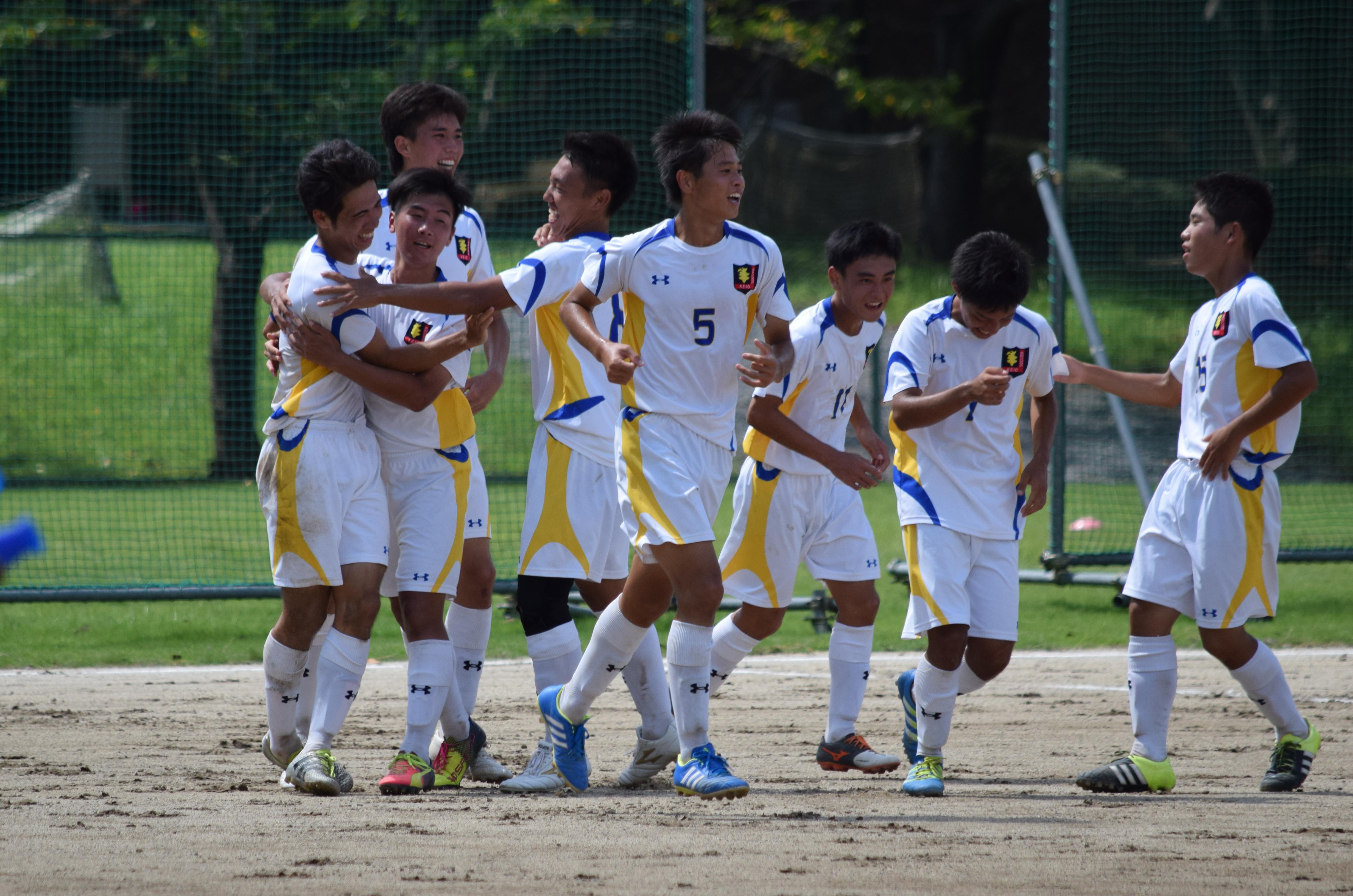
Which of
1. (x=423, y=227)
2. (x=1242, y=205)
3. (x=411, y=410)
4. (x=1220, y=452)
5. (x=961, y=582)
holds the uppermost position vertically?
(x=1242, y=205)

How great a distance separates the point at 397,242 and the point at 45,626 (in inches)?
206

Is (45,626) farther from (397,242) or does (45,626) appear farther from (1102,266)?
(1102,266)

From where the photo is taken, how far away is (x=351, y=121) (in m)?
13.2

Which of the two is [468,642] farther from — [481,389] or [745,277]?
[745,277]

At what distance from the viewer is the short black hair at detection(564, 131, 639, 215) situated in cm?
518

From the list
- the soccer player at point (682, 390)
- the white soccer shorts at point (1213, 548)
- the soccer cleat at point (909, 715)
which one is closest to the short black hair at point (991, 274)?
the soccer player at point (682, 390)

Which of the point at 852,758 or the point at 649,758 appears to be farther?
the point at 852,758

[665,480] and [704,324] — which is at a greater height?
[704,324]

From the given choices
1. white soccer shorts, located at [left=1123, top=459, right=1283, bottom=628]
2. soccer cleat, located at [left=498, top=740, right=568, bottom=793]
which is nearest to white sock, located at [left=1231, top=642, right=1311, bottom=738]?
white soccer shorts, located at [left=1123, top=459, right=1283, bottom=628]

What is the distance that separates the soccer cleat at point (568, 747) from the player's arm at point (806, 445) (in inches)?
45.4

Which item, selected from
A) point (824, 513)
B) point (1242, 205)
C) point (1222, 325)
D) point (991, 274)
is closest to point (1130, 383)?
point (1222, 325)

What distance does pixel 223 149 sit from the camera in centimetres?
1334

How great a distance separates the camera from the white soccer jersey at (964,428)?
499 centimetres

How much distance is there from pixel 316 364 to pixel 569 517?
1032 mm
